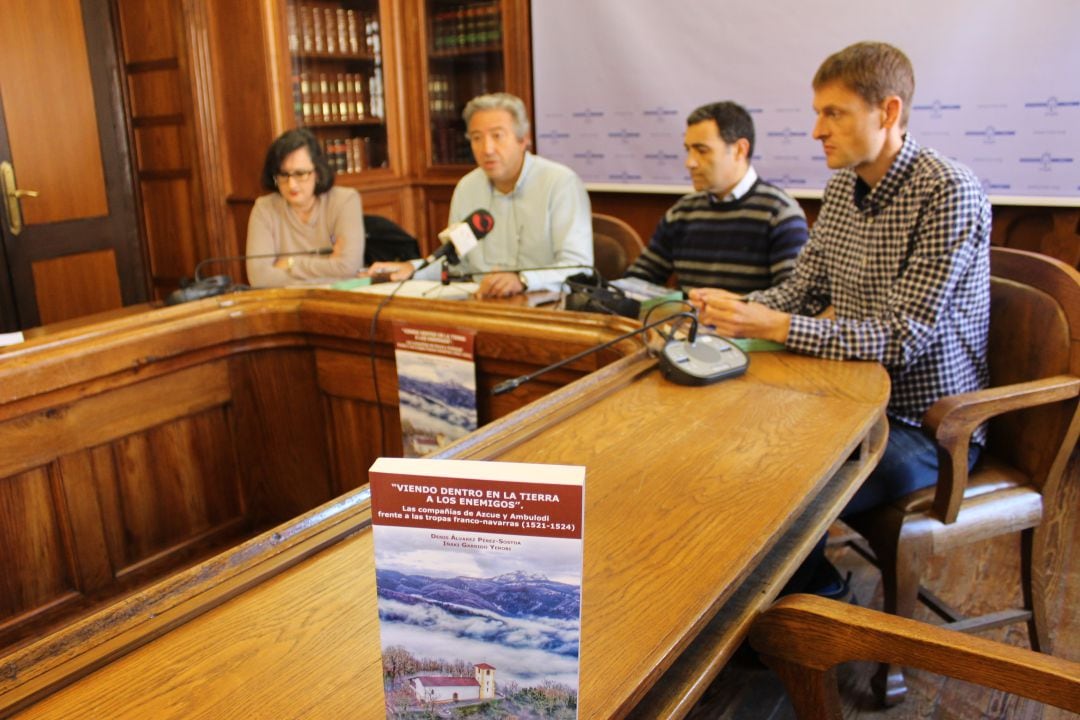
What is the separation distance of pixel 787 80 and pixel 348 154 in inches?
84.9

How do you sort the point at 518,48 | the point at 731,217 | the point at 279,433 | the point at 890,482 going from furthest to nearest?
the point at 518,48
the point at 731,217
the point at 279,433
the point at 890,482

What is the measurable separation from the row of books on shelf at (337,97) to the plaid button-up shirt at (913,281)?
2.98 metres

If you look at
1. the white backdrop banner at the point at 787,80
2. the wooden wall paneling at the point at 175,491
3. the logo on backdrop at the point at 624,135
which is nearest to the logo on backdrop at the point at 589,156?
the white backdrop banner at the point at 787,80

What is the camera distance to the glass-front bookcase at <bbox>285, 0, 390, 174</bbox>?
4.20 meters

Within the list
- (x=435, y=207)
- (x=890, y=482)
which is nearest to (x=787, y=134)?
(x=435, y=207)

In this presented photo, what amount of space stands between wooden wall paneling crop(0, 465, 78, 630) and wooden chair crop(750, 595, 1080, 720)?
4.32 feet

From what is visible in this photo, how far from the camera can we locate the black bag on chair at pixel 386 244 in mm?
3262

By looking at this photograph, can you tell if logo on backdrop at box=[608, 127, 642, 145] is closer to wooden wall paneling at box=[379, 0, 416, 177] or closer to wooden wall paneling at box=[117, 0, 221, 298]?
wooden wall paneling at box=[379, 0, 416, 177]

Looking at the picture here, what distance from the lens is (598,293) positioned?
1.99 metres

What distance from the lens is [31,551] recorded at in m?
1.60

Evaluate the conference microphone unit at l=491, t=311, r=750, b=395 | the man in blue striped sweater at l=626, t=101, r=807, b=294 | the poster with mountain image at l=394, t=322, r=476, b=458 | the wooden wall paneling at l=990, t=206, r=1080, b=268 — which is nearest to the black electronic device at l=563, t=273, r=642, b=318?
the poster with mountain image at l=394, t=322, r=476, b=458

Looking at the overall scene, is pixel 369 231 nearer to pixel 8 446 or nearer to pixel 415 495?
pixel 8 446

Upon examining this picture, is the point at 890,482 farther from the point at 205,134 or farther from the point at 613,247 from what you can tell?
the point at 205,134

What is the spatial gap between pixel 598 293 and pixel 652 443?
0.84 m
